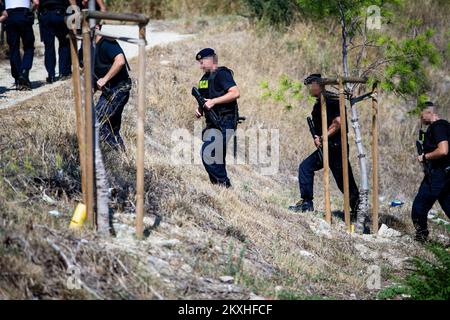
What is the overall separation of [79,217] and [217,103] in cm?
297

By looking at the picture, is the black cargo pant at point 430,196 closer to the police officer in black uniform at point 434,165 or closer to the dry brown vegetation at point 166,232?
the police officer in black uniform at point 434,165

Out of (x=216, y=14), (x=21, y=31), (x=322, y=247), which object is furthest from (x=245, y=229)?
(x=216, y=14)

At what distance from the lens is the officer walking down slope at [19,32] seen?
36.2 ft

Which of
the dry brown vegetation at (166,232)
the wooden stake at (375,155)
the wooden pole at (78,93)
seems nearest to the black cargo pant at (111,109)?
the dry brown vegetation at (166,232)

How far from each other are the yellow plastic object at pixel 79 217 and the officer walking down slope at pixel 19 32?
6323mm

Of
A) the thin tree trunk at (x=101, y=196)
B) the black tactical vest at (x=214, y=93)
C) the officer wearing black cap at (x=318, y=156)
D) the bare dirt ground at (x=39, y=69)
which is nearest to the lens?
the thin tree trunk at (x=101, y=196)

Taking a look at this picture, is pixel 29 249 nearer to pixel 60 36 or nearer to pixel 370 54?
pixel 60 36

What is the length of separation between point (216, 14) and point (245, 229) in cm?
1423

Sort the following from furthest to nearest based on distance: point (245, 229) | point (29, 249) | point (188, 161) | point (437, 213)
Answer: point (437, 213)
point (188, 161)
point (245, 229)
point (29, 249)

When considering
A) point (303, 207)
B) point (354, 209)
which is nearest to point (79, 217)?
point (303, 207)

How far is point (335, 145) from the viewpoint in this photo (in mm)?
9289

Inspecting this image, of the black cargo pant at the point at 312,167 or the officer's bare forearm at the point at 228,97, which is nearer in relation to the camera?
the officer's bare forearm at the point at 228,97

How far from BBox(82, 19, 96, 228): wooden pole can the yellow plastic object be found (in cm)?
4

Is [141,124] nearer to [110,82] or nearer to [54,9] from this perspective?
[110,82]
